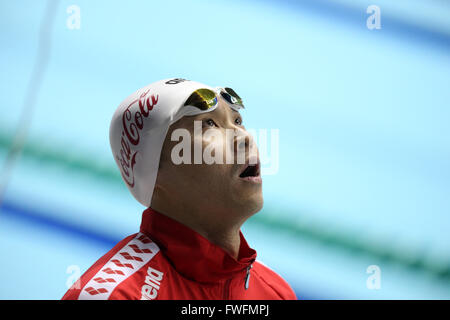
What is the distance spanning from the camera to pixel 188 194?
5.46ft

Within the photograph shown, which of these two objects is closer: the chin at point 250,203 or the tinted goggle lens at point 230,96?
the chin at point 250,203

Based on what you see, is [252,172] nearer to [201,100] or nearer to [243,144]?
[243,144]

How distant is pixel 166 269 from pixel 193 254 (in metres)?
0.08

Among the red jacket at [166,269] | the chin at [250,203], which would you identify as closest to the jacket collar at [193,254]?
the red jacket at [166,269]

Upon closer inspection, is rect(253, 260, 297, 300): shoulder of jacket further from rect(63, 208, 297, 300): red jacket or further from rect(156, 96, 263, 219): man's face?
rect(156, 96, 263, 219): man's face

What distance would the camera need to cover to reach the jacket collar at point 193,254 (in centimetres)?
160

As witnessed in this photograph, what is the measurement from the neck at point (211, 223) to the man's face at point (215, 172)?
0.02 metres

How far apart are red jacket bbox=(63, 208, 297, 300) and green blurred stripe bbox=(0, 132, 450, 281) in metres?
1.91

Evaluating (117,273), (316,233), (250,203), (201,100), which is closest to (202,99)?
(201,100)

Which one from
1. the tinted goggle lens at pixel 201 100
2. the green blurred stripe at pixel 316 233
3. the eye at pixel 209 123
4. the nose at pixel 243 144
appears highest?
the tinted goggle lens at pixel 201 100

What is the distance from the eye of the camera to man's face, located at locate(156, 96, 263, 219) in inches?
64.4

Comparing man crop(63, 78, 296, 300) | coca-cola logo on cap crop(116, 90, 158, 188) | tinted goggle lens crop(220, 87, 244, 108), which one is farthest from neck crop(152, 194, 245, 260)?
tinted goggle lens crop(220, 87, 244, 108)

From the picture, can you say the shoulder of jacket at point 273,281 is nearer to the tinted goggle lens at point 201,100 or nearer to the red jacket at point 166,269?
the red jacket at point 166,269
